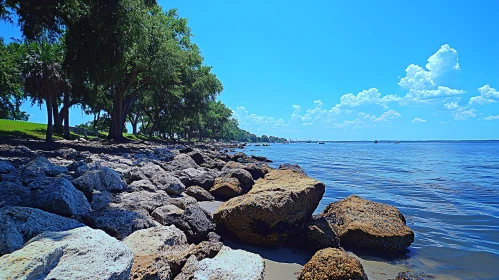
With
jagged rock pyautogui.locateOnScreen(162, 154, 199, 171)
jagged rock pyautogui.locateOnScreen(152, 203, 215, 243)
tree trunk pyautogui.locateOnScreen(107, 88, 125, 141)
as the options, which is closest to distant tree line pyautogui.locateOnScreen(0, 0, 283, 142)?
tree trunk pyautogui.locateOnScreen(107, 88, 125, 141)

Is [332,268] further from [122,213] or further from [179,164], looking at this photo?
[179,164]

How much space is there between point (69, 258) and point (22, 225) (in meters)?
1.11

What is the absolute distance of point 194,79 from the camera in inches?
1336

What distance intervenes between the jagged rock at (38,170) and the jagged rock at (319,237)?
19.4 ft

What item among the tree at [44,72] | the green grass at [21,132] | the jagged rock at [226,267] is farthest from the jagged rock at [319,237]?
the green grass at [21,132]

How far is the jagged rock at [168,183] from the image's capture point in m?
8.50

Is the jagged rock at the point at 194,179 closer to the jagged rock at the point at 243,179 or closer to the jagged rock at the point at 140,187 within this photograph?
the jagged rock at the point at 243,179

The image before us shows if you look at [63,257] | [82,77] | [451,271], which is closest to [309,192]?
[451,271]

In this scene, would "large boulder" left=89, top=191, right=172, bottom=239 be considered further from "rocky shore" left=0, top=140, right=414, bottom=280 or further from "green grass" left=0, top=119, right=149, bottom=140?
"green grass" left=0, top=119, right=149, bottom=140

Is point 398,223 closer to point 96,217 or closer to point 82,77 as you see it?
point 96,217

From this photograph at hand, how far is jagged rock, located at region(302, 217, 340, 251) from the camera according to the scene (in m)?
5.75

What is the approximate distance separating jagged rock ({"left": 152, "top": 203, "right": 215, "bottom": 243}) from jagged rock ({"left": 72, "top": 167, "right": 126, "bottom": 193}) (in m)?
1.71

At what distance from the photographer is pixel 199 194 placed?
9.02m

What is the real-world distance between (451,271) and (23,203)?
24.8 feet
